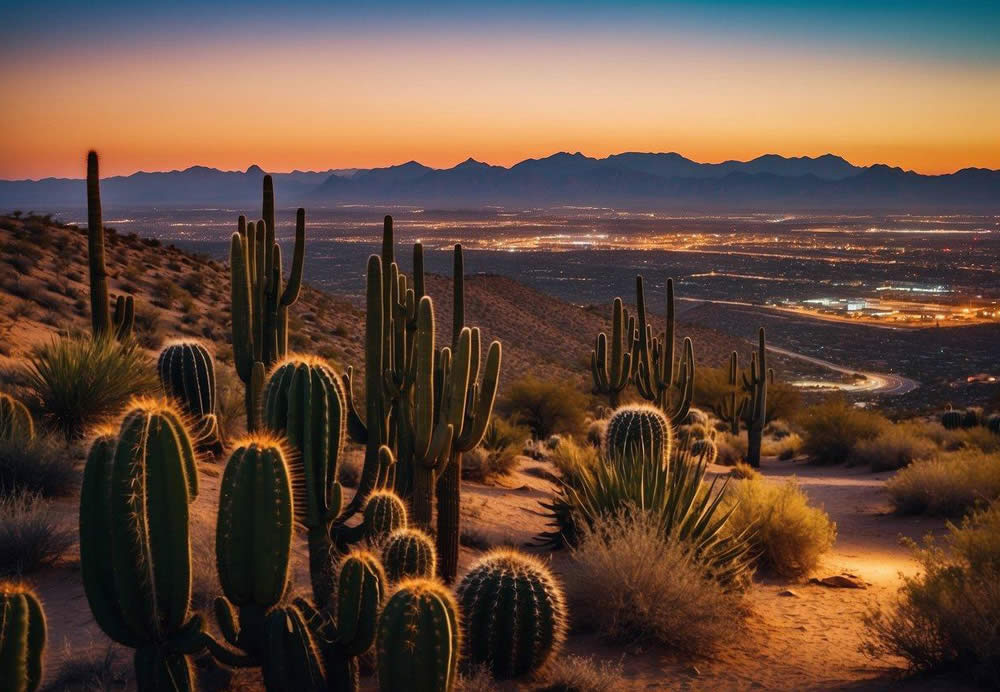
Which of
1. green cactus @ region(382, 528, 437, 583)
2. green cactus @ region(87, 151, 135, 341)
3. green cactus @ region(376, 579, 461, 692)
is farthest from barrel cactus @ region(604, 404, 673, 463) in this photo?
green cactus @ region(376, 579, 461, 692)

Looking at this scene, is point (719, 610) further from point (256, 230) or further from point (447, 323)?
point (447, 323)

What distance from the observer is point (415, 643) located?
16.8 ft

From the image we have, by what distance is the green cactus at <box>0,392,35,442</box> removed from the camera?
30.2 ft

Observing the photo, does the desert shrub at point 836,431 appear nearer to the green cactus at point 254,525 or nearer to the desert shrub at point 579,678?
the desert shrub at point 579,678

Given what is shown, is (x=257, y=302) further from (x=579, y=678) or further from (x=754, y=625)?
(x=754, y=625)

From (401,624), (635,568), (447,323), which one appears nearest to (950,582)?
(635,568)

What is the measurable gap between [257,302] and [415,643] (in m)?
6.34

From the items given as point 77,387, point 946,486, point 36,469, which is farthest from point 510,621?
point 946,486

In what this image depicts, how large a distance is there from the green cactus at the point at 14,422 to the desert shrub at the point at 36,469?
140mm

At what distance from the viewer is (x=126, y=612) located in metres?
5.03

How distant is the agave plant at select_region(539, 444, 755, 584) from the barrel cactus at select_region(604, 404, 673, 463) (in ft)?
6.35

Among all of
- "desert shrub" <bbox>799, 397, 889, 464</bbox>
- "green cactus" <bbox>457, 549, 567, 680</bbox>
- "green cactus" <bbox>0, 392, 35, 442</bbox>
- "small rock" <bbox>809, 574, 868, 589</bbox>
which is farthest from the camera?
"desert shrub" <bbox>799, 397, 889, 464</bbox>

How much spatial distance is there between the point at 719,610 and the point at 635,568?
2.47 ft

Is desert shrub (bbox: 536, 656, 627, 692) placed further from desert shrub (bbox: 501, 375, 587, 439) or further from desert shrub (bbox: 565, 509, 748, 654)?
desert shrub (bbox: 501, 375, 587, 439)
